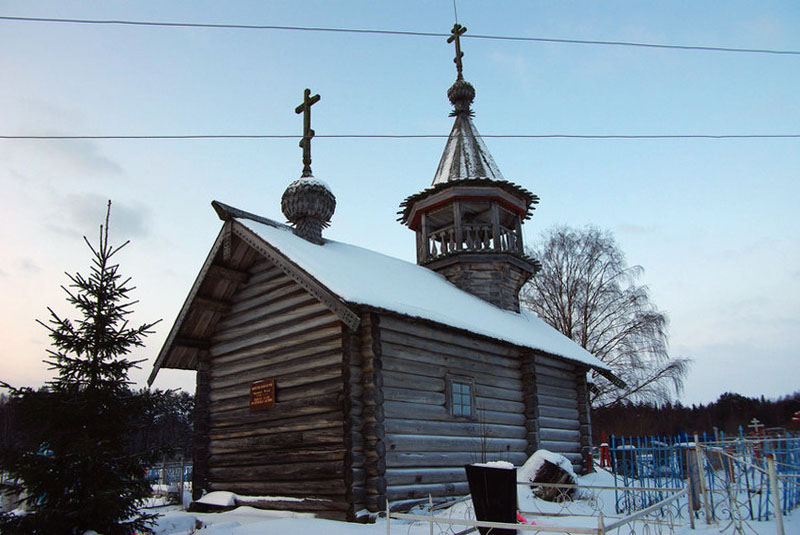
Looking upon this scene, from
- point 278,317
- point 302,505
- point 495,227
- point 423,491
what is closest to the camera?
point 302,505

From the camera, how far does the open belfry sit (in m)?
11.0

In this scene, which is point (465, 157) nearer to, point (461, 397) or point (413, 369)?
point (461, 397)

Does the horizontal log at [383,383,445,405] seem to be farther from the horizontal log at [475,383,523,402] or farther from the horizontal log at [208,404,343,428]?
the horizontal log at [475,383,523,402]

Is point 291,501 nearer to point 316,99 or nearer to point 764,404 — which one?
point 316,99

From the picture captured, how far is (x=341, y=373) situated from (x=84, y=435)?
464 cm

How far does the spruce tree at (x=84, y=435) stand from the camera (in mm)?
7293

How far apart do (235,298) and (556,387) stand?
9485 millimetres

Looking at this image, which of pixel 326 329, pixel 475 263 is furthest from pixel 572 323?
pixel 326 329

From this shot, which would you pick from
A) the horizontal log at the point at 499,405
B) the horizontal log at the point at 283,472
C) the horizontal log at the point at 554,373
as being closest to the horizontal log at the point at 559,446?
the horizontal log at the point at 499,405

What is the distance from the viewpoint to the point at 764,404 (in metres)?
90.2

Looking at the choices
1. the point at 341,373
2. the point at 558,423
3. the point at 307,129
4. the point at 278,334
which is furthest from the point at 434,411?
the point at 307,129

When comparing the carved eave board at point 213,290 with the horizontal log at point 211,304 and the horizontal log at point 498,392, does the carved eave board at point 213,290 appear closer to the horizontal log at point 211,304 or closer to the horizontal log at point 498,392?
the horizontal log at point 211,304

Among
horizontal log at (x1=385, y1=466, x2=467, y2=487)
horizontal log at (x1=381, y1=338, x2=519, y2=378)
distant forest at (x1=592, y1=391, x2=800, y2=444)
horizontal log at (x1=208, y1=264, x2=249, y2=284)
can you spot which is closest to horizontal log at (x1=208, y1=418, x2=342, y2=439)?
horizontal log at (x1=385, y1=466, x2=467, y2=487)

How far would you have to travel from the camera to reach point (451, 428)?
12.8 m
